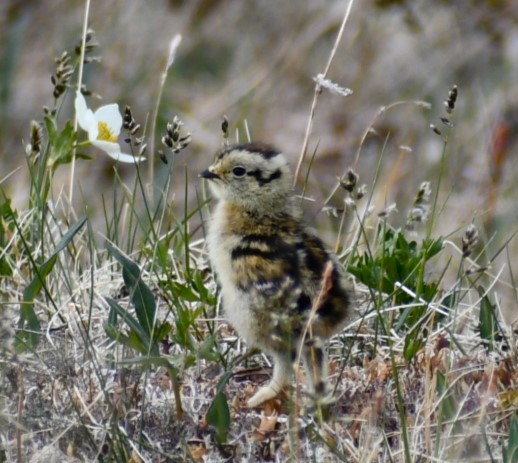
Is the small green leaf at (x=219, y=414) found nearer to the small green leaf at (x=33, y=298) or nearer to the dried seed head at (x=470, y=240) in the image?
the small green leaf at (x=33, y=298)

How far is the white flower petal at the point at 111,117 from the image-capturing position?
17.8ft

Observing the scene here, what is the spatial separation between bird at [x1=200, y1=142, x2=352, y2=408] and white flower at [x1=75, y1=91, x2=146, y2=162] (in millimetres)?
429

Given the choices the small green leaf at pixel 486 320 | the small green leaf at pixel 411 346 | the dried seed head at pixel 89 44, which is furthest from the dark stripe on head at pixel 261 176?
the dried seed head at pixel 89 44

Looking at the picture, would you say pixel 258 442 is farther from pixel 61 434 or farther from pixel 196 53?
pixel 196 53

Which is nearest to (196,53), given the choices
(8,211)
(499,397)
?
(8,211)

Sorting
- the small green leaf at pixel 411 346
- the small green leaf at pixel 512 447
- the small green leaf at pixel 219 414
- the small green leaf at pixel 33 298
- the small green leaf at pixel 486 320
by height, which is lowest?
the small green leaf at pixel 512 447

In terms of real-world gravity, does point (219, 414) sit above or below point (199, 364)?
below

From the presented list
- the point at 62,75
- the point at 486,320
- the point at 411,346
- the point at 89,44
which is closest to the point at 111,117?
the point at 62,75

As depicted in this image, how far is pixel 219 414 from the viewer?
4453 mm

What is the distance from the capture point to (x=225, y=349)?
5.26m

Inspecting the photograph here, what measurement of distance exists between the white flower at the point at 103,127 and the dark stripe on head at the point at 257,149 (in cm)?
33

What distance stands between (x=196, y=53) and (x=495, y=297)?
7421 millimetres

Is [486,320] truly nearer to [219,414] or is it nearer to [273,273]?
[273,273]

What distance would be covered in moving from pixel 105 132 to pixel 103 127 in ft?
0.07
